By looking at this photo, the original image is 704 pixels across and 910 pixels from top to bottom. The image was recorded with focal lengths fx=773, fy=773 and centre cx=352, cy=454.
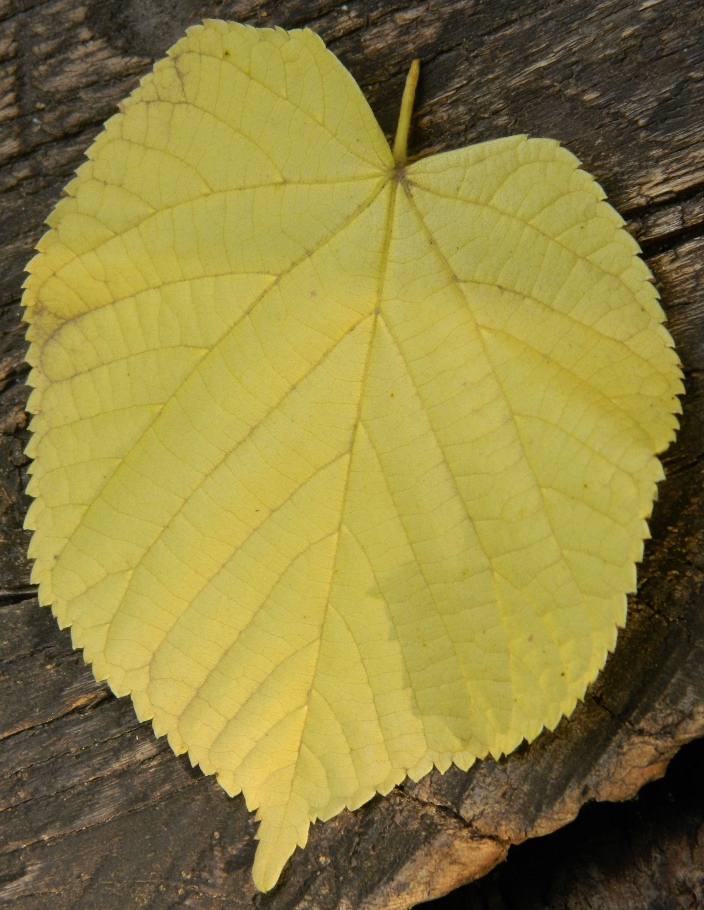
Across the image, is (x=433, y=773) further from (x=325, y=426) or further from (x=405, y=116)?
(x=405, y=116)

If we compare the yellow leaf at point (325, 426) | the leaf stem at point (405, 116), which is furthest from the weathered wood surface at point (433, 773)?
the yellow leaf at point (325, 426)

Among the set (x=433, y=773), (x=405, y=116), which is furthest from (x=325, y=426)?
(x=433, y=773)

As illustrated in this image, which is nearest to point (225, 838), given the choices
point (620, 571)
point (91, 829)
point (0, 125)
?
point (91, 829)

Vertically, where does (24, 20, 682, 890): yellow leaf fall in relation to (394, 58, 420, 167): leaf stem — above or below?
below

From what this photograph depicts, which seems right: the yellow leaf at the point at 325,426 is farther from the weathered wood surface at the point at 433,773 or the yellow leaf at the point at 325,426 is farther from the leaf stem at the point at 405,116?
the weathered wood surface at the point at 433,773

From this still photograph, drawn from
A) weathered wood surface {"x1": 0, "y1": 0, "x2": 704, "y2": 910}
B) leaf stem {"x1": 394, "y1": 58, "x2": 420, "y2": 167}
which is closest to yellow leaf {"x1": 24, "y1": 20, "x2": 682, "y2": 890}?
leaf stem {"x1": 394, "y1": 58, "x2": 420, "y2": 167}

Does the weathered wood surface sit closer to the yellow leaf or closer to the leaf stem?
the leaf stem

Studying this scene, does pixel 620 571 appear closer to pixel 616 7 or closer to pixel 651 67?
pixel 651 67
